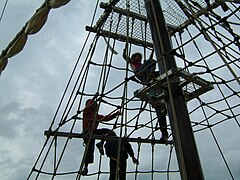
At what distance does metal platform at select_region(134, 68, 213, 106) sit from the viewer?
213cm

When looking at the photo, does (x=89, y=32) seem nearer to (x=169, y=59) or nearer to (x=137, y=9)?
(x=137, y=9)

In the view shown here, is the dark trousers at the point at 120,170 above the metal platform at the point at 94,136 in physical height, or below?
below

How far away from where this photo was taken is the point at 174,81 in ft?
7.19

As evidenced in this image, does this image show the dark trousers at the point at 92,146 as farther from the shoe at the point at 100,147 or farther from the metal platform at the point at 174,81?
the metal platform at the point at 174,81

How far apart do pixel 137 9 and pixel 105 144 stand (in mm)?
1882

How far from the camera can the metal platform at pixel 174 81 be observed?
2.13 metres

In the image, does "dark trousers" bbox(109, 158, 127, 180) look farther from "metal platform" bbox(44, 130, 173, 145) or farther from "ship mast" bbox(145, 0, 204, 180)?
"ship mast" bbox(145, 0, 204, 180)

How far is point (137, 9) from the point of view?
404 cm

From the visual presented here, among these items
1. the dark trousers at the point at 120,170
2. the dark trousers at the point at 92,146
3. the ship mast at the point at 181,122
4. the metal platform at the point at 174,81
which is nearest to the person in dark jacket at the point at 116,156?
the dark trousers at the point at 120,170

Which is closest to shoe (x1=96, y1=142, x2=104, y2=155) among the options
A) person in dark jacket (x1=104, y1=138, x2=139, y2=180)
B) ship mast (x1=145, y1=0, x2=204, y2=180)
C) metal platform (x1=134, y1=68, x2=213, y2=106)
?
person in dark jacket (x1=104, y1=138, x2=139, y2=180)

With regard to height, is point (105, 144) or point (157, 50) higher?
point (157, 50)

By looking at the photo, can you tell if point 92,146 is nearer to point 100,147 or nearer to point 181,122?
point 100,147

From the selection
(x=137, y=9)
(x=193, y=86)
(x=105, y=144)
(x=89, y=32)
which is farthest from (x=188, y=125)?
(x=137, y=9)

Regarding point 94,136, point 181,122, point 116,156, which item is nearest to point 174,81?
point 181,122
